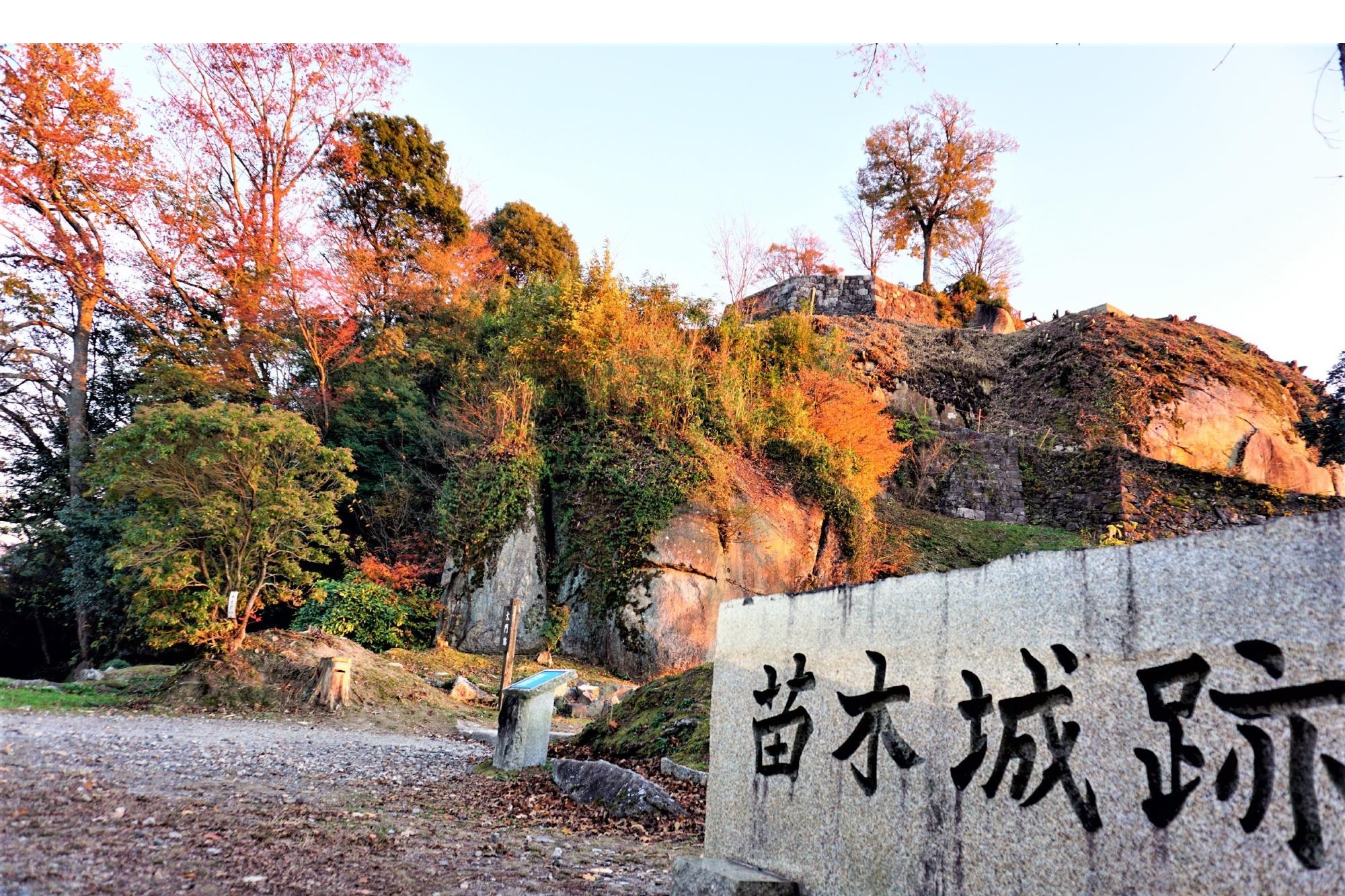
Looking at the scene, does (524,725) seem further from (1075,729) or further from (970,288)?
(970,288)

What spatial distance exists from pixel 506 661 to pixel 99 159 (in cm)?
1412

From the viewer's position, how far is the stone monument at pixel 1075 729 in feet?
5.50

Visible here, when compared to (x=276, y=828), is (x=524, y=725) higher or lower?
higher

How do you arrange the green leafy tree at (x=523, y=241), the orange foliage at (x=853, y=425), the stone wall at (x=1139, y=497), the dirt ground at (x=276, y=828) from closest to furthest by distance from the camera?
1. the dirt ground at (x=276, y=828)
2. the orange foliage at (x=853, y=425)
3. the stone wall at (x=1139, y=497)
4. the green leafy tree at (x=523, y=241)

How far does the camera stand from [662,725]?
23.1 feet

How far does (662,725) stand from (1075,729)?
17.6 feet

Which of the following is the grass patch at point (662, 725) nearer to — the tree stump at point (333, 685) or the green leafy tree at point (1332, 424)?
the tree stump at point (333, 685)

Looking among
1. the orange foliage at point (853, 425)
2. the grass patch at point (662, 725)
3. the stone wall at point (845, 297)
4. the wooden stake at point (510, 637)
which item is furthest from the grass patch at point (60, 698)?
the stone wall at point (845, 297)

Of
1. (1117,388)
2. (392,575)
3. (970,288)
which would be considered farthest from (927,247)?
(392,575)

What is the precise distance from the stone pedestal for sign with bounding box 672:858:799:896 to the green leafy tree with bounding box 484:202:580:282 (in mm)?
21706

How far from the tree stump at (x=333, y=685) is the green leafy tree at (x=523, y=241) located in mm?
15872

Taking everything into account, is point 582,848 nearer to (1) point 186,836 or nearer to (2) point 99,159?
(1) point 186,836

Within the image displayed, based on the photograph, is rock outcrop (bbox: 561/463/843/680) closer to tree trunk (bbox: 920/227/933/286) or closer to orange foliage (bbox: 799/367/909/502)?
orange foliage (bbox: 799/367/909/502)

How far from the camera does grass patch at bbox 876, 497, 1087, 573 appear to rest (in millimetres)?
15430
